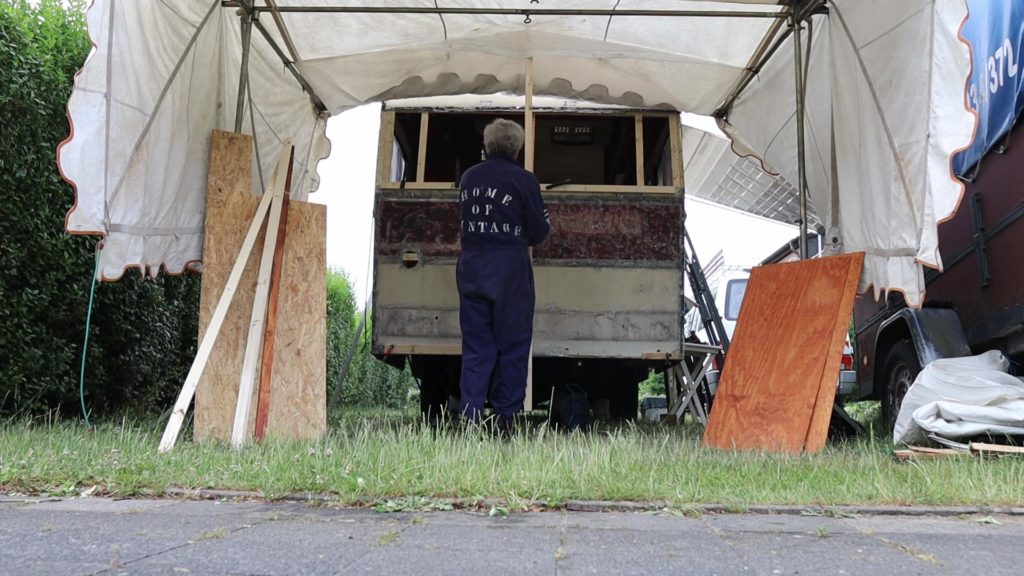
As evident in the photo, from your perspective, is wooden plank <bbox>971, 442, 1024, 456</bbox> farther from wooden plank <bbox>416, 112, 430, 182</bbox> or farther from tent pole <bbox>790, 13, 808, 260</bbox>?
wooden plank <bbox>416, 112, 430, 182</bbox>

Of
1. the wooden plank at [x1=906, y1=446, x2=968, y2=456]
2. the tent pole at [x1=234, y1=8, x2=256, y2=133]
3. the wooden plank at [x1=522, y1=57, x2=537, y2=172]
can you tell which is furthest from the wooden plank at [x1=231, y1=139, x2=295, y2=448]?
the wooden plank at [x1=906, y1=446, x2=968, y2=456]

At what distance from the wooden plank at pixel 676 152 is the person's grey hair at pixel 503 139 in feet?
4.78

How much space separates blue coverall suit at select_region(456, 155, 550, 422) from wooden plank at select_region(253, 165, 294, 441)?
1.11 m

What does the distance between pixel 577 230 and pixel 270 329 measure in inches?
90.8

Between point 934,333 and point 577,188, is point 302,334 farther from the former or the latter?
point 934,333

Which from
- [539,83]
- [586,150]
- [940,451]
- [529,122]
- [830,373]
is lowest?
[940,451]

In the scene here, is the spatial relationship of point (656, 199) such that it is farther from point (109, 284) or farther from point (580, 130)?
point (109, 284)

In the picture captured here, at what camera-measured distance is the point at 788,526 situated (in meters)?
2.35

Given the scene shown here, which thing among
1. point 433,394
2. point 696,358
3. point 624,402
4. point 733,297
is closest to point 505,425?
point 433,394

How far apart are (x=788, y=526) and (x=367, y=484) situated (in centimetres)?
139

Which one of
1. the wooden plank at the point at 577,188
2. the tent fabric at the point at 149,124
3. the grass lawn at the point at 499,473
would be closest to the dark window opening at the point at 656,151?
the wooden plank at the point at 577,188

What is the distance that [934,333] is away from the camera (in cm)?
A: 471

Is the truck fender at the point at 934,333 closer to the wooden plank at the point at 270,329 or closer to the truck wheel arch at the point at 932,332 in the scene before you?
the truck wheel arch at the point at 932,332

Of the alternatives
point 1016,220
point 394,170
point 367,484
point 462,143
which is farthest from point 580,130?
point 367,484
